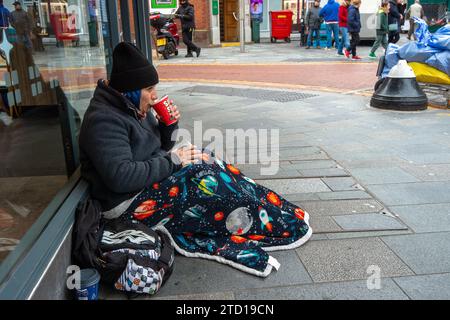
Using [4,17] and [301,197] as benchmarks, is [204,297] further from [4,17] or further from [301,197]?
[4,17]

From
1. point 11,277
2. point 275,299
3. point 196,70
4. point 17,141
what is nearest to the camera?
point 11,277

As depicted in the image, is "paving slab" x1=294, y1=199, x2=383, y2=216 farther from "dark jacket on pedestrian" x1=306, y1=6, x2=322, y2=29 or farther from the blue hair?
"dark jacket on pedestrian" x1=306, y1=6, x2=322, y2=29

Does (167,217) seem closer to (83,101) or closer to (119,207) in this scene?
(119,207)

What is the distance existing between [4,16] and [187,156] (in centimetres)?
233

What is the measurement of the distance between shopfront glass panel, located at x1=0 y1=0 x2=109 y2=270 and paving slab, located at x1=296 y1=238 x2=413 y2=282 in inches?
71.4

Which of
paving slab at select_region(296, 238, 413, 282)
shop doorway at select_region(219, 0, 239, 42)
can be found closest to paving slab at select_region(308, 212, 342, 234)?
paving slab at select_region(296, 238, 413, 282)

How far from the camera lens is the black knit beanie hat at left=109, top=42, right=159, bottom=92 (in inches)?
98.2

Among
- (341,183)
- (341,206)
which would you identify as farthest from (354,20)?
(341,206)

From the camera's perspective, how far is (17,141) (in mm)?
4285

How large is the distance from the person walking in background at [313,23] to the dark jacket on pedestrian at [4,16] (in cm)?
1334

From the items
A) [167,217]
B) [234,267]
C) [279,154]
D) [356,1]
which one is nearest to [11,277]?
[167,217]

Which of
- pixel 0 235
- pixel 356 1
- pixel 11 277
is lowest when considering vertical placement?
pixel 0 235

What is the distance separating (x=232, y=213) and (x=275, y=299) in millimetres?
561

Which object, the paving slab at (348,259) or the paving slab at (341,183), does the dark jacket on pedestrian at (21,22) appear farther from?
the paving slab at (348,259)
